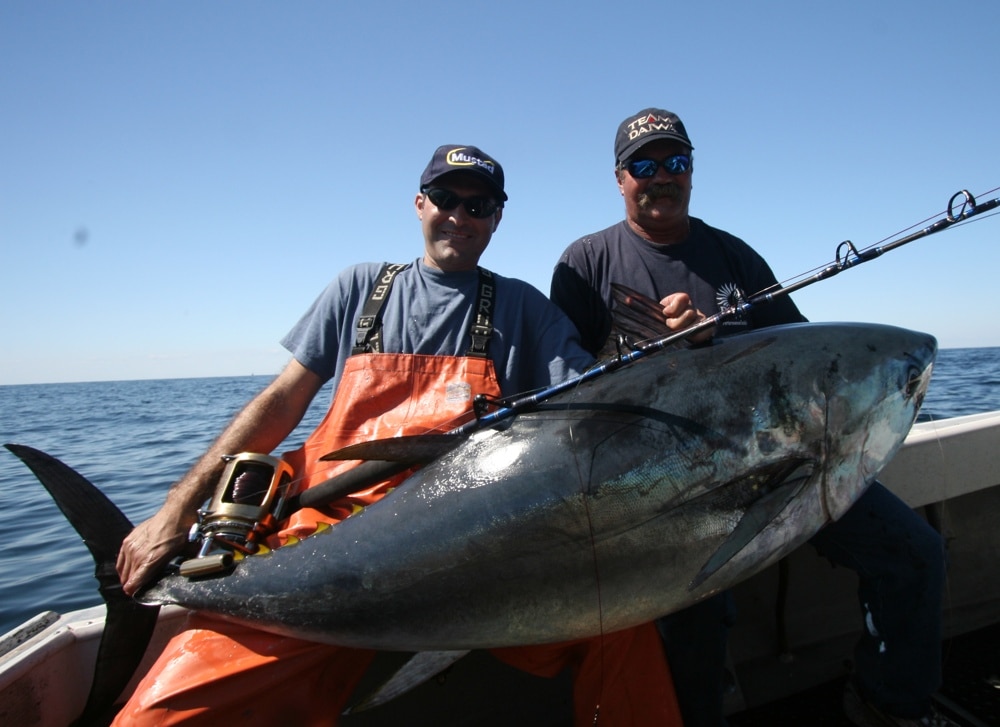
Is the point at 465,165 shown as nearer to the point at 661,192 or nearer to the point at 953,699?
the point at 661,192

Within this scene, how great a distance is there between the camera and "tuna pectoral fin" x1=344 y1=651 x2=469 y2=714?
1.91 meters

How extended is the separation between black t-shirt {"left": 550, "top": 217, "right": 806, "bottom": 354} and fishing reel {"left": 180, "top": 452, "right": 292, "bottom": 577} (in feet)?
4.87

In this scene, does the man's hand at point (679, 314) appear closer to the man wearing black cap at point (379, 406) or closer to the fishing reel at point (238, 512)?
the man wearing black cap at point (379, 406)

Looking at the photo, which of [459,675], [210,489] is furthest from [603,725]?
[210,489]

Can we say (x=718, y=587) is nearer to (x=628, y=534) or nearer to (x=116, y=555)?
(x=628, y=534)

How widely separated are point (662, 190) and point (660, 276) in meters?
0.40

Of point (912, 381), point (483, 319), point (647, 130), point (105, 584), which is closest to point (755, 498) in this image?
point (912, 381)

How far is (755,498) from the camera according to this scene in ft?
6.07

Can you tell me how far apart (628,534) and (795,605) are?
1.84m

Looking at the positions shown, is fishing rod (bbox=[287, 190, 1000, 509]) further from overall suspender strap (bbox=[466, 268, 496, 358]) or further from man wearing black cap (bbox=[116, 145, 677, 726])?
overall suspender strap (bbox=[466, 268, 496, 358])

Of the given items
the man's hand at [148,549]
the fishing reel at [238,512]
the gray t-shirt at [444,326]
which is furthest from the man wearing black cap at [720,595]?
the man's hand at [148,549]

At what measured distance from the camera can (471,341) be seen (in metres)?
2.67

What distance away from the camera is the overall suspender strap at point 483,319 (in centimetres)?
265

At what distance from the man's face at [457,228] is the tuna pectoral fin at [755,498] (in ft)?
4.95
